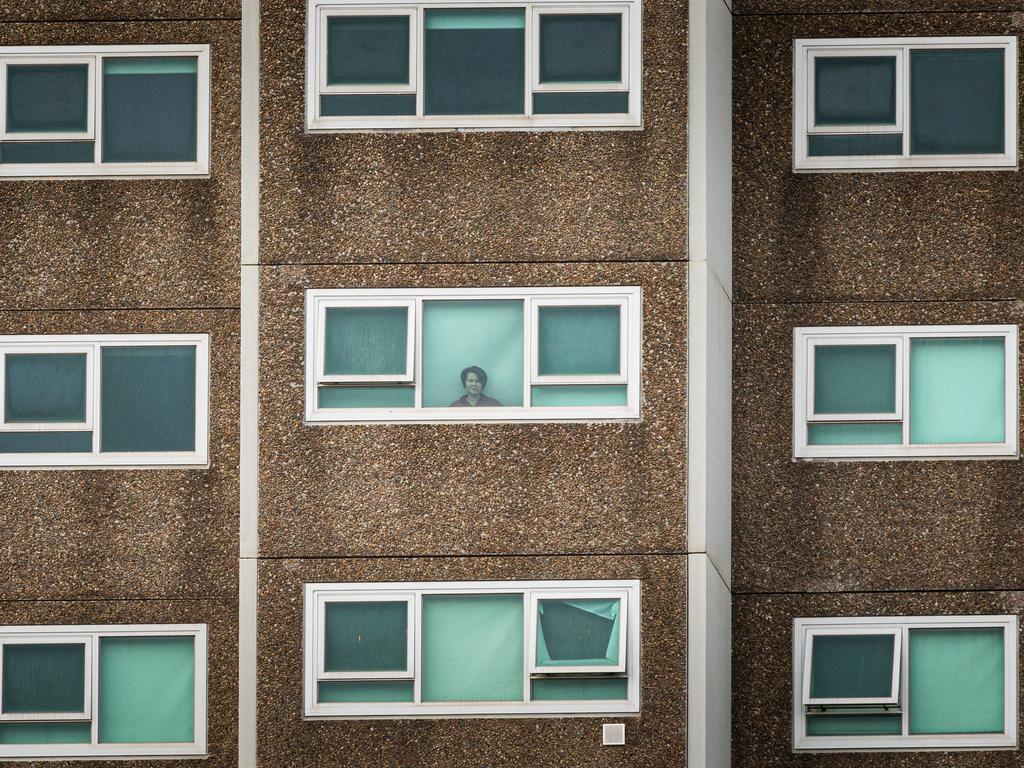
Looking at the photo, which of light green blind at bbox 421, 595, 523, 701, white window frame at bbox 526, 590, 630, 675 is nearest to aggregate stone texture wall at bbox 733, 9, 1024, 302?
white window frame at bbox 526, 590, 630, 675

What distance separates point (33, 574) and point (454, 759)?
10.1 feet

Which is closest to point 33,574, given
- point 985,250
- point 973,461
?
point 973,461

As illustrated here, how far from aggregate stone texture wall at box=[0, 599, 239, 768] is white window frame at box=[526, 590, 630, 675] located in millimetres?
1984

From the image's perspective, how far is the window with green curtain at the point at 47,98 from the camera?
17.4ft

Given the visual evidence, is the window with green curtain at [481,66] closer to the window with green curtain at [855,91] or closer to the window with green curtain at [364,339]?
the window with green curtain at [364,339]

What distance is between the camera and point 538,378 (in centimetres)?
509

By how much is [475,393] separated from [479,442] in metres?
0.33

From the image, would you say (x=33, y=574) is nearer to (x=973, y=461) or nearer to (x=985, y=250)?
(x=973, y=461)

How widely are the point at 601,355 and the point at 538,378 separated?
17.9 inches

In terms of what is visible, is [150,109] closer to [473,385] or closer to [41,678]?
[473,385]

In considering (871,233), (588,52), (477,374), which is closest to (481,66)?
(588,52)

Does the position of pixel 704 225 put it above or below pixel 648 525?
above

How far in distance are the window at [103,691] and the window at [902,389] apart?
4.48 m

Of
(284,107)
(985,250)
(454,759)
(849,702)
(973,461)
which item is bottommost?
(454,759)
